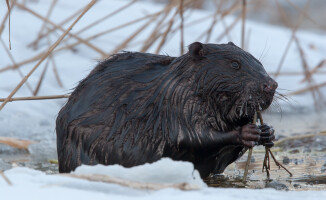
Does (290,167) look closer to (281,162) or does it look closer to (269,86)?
(281,162)

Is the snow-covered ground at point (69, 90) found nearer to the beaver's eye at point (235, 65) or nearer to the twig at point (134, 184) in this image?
the twig at point (134, 184)

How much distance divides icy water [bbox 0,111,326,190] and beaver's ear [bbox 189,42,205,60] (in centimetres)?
60

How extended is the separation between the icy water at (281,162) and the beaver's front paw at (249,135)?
251 mm

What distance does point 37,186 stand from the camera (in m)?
2.06

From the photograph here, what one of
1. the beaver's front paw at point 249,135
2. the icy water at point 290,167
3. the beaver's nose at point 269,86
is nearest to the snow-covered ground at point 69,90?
the beaver's nose at point 269,86

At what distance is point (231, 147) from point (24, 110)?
8.19 feet

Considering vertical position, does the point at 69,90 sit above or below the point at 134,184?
above

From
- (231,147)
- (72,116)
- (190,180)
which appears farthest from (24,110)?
(190,180)

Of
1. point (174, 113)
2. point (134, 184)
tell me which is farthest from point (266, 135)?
point (134, 184)

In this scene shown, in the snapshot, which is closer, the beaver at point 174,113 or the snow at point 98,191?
the snow at point 98,191

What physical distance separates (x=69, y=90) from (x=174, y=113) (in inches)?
107

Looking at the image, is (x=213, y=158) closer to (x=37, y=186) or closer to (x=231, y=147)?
(x=231, y=147)

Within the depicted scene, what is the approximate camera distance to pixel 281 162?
3703mm

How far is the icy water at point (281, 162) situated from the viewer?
120 inches
